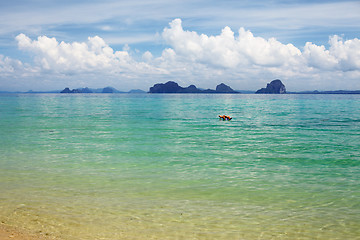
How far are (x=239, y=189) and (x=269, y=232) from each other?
482 centimetres

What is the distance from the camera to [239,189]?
14797mm

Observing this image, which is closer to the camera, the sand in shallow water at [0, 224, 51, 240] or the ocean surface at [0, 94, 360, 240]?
the sand in shallow water at [0, 224, 51, 240]

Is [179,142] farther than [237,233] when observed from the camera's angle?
Yes

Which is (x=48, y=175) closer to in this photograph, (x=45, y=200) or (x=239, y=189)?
(x=45, y=200)

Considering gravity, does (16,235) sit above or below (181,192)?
above

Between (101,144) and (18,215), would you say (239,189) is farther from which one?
(101,144)

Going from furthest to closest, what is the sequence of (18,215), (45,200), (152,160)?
1. (152,160)
2. (45,200)
3. (18,215)

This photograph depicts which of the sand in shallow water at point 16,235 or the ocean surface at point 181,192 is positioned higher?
the sand in shallow water at point 16,235

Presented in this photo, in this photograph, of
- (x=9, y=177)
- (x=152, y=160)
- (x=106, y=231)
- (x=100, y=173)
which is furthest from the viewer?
(x=152, y=160)

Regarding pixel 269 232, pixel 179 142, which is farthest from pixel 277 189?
pixel 179 142

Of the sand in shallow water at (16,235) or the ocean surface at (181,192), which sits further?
the ocean surface at (181,192)

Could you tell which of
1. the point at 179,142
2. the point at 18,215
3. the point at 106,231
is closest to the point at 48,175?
the point at 18,215

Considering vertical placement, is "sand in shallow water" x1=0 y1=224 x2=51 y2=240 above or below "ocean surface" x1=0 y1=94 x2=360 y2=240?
above

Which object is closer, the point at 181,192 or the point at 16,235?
the point at 16,235
